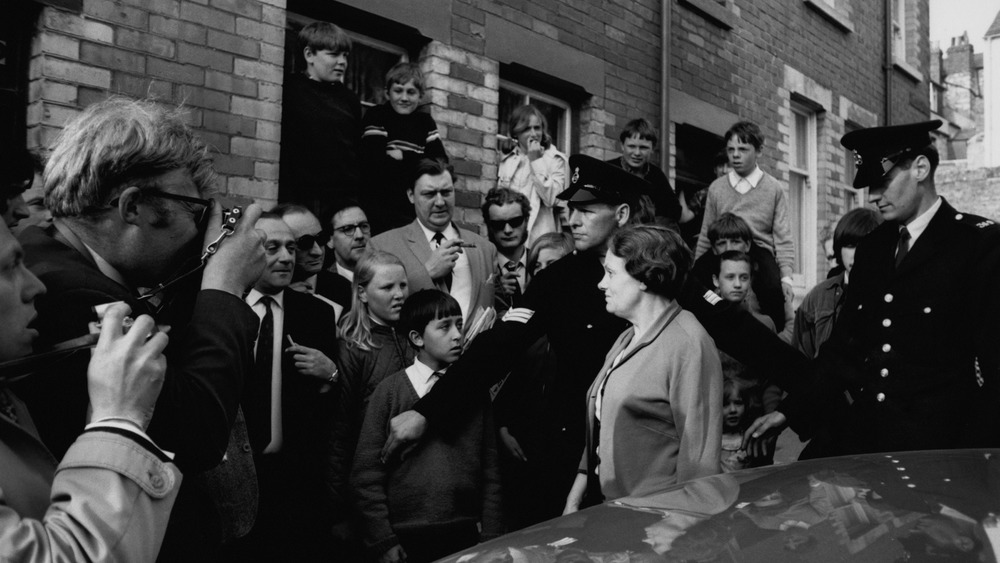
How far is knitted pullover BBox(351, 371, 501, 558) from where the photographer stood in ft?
12.3

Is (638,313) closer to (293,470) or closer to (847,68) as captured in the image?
(293,470)

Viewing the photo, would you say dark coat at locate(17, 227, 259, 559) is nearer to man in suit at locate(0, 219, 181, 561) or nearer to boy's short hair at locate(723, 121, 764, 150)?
man in suit at locate(0, 219, 181, 561)

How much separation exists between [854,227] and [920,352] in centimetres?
254

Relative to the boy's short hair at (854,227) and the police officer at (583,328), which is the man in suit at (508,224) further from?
the boy's short hair at (854,227)

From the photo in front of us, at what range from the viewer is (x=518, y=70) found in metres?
7.33

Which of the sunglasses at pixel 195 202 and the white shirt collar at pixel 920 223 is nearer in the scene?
the sunglasses at pixel 195 202

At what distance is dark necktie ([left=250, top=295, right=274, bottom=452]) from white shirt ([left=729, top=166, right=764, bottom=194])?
4.93 metres

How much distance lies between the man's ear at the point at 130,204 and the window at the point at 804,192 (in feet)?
35.6

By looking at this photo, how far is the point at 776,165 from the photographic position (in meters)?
10.8

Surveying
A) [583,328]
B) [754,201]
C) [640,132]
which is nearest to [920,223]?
[583,328]

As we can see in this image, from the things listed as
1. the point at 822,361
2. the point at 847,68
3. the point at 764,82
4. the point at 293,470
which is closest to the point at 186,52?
the point at 293,470

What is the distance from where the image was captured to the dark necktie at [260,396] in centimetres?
339

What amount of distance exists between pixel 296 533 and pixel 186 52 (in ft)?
8.78

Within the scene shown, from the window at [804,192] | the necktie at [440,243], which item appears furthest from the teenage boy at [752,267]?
the window at [804,192]
